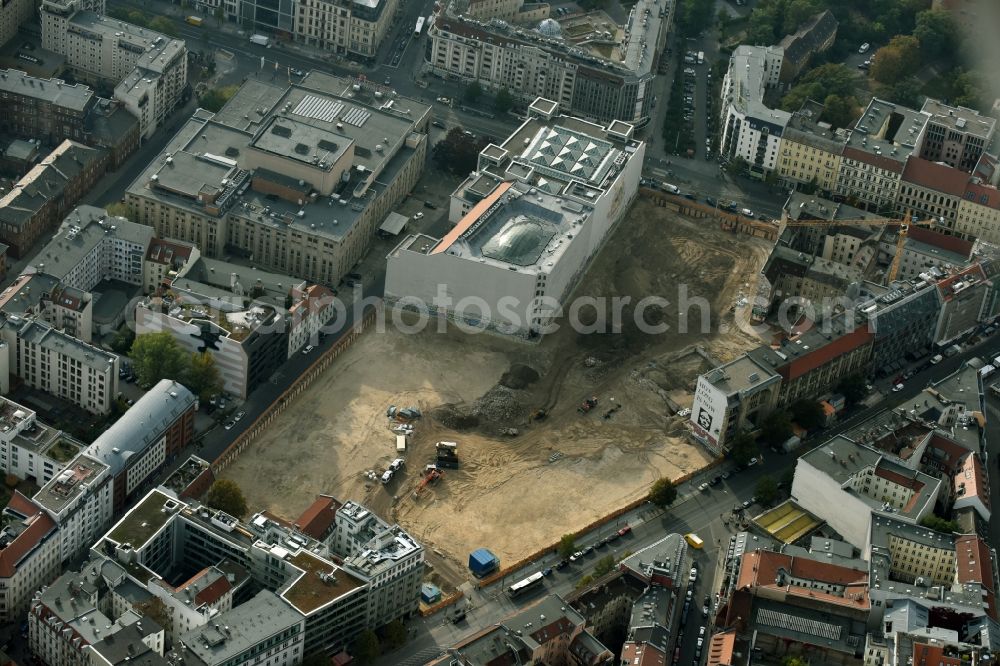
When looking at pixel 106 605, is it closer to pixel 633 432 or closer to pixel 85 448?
pixel 85 448

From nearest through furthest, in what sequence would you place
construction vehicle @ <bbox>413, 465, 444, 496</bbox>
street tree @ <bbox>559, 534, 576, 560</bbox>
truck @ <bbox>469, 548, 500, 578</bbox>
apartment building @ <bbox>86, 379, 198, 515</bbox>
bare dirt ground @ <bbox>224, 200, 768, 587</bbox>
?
apartment building @ <bbox>86, 379, 198, 515</bbox> → truck @ <bbox>469, 548, 500, 578</bbox> → street tree @ <bbox>559, 534, 576, 560</bbox> → bare dirt ground @ <bbox>224, 200, 768, 587</bbox> → construction vehicle @ <bbox>413, 465, 444, 496</bbox>

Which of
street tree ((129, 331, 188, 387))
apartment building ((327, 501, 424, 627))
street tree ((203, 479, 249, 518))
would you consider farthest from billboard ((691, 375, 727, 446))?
street tree ((129, 331, 188, 387))

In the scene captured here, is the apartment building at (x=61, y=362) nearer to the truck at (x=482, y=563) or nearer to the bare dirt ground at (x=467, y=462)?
the bare dirt ground at (x=467, y=462)

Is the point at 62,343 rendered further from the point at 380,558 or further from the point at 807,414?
the point at 807,414

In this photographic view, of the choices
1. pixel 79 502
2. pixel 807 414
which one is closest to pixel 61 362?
pixel 79 502

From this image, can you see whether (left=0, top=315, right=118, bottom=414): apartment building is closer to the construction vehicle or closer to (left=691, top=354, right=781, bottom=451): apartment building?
the construction vehicle

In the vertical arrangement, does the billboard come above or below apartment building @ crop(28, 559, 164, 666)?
above

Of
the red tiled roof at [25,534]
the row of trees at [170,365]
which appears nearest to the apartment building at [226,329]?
the row of trees at [170,365]
